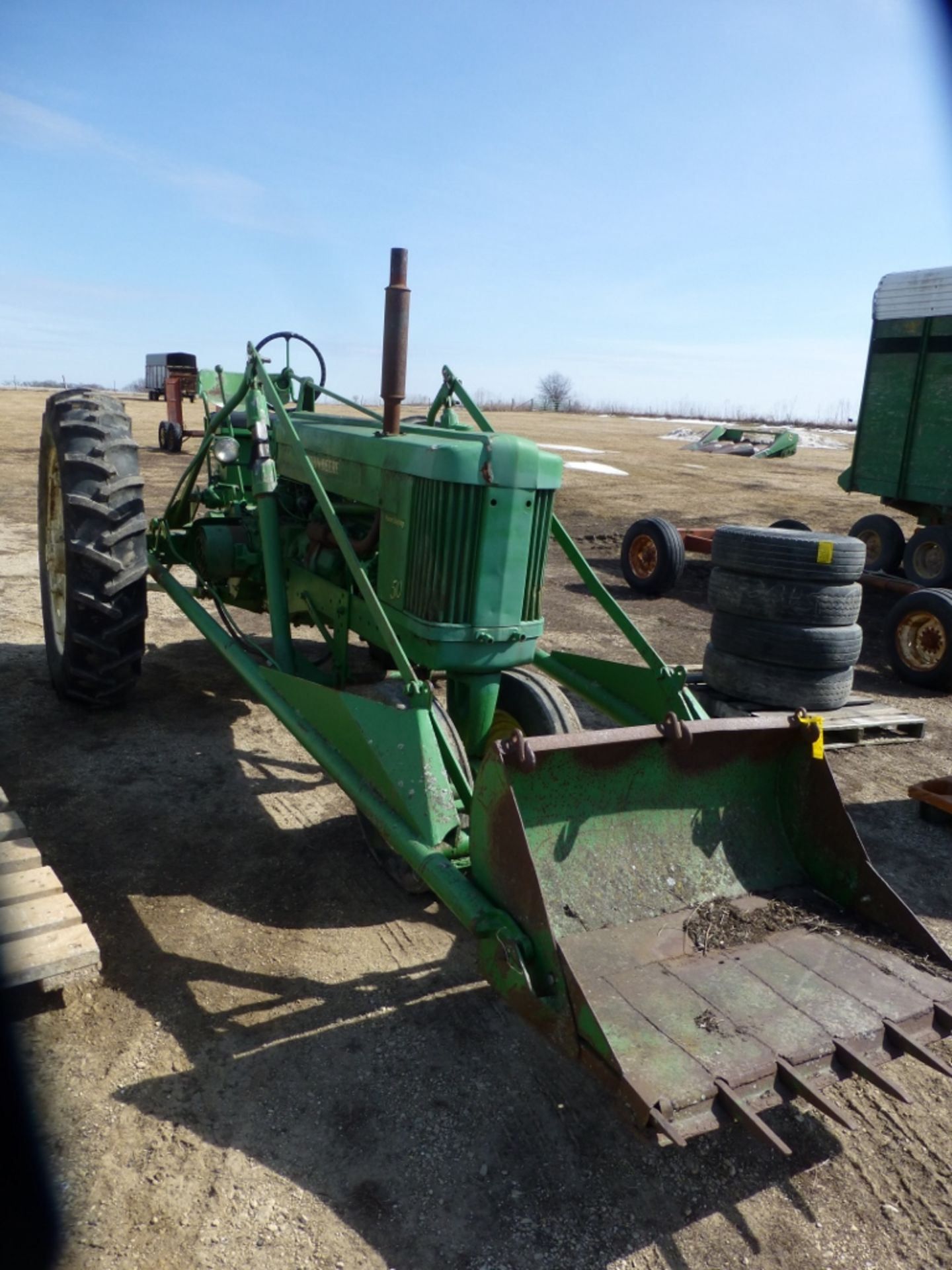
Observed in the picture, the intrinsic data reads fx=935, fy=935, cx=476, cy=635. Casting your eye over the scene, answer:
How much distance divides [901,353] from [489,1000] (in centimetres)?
740

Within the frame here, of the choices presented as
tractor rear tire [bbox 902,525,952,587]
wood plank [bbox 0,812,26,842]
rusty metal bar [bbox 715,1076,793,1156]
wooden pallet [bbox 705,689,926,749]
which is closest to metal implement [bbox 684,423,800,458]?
tractor rear tire [bbox 902,525,952,587]

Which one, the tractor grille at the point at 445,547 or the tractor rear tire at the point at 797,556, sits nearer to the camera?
the tractor grille at the point at 445,547

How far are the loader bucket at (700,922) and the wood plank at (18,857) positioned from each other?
150 centimetres

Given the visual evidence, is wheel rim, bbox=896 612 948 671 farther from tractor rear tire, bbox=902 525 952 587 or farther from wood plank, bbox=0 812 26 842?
wood plank, bbox=0 812 26 842

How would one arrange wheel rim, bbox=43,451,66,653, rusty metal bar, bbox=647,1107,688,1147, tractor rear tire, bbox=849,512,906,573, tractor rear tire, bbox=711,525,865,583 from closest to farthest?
rusty metal bar, bbox=647,1107,688,1147 < tractor rear tire, bbox=711,525,865,583 < wheel rim, bbox=43,451,66,653 < tractor rear tire, bbox=849,512,906,573

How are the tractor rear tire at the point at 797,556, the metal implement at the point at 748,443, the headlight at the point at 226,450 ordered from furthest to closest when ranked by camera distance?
the metal implement at the point at 748,443, the tractor rear tire at the point at 797,556, the headlight at the point at 226,450

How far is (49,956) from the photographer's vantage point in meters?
2.62

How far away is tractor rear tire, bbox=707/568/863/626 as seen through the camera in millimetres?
4961

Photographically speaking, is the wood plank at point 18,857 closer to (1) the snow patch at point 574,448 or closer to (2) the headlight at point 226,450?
(2) the headlight at point 226,450

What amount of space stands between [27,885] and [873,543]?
7.96 m

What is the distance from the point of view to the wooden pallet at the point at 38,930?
A: 2.59 m

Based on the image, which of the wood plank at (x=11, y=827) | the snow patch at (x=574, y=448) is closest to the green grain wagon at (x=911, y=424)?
the wood plank at (x=11, y=827)

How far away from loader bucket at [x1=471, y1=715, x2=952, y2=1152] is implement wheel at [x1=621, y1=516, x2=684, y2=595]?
5809 mm

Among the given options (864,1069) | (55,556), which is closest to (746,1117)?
(864,1069)
